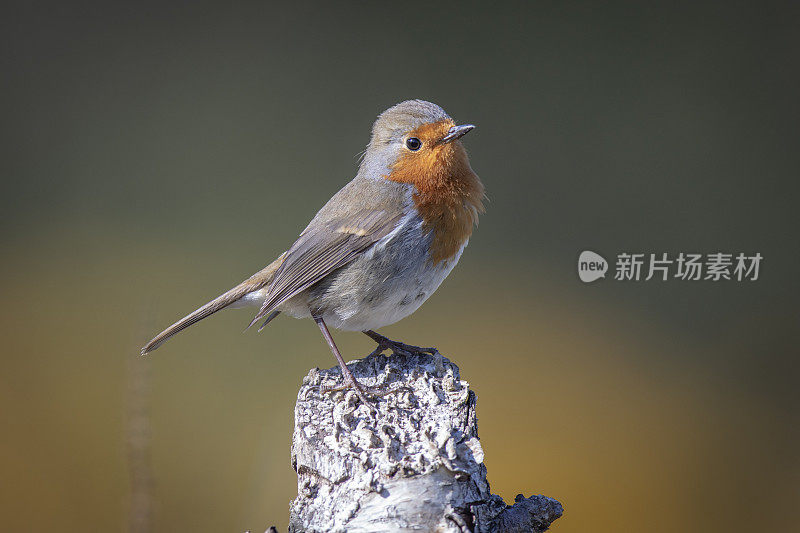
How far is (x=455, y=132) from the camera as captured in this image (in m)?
2.24

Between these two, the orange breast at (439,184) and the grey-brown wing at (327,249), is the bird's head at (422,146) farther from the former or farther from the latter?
the grey-brown wing at (327,249)

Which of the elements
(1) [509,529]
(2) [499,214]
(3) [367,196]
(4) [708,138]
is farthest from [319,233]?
(4) [708,138]

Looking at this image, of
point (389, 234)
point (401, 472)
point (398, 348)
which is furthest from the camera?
point (398, 348)

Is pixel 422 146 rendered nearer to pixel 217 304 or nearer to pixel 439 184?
pixel 439 184

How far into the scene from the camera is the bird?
2234 millimetres

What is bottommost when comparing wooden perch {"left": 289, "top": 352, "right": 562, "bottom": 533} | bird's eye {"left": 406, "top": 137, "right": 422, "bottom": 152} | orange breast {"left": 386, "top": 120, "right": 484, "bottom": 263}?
wooden perch {"left": 289, "top": 352, "right": 562, "bottom": 533}

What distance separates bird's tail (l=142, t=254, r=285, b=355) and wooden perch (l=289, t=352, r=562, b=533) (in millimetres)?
664

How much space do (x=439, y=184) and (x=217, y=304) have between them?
2.77 ft

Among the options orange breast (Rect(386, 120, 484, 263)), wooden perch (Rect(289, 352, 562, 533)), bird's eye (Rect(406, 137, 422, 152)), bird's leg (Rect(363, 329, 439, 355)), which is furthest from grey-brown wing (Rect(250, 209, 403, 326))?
wooden perch (Rect(289, 352, 562, 533))

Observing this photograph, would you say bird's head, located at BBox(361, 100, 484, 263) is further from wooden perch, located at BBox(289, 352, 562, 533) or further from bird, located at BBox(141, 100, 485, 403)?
wooden perch, located at BBox(289, 352, 562, 533)

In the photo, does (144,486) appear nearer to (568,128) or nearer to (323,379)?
(323,379)

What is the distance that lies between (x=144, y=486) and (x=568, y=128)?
2.79 m

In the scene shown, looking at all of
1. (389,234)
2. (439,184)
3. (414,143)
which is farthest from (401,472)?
(414,143)

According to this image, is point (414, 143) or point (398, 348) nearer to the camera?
point (414, 143)
